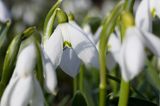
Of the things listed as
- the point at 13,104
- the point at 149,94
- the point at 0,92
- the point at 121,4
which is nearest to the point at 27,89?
the point at 13,104

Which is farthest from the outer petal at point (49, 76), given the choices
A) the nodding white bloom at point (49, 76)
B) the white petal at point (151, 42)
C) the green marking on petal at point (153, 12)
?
the green marking on petal at point (153, 12)

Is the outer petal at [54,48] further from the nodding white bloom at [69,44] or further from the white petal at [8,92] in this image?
the white petal at [8,92]

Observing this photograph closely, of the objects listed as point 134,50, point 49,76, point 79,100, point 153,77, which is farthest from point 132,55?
point 153,77

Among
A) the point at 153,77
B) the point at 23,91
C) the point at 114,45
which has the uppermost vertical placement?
the point at 23,91

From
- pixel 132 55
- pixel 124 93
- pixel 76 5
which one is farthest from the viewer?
pixel 76 5

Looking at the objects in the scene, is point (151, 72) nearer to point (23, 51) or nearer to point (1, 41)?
point (1, 41)

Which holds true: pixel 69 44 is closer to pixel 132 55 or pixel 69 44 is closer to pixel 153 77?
pixel 132 55

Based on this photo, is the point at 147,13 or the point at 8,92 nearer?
the point at 8,92


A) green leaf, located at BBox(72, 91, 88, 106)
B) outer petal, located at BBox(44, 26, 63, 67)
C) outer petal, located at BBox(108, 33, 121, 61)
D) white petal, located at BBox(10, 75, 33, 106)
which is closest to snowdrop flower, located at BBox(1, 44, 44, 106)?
white petal, located at BBox(10, 75, 33, 106)
